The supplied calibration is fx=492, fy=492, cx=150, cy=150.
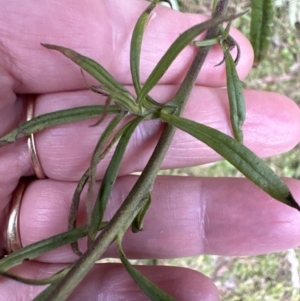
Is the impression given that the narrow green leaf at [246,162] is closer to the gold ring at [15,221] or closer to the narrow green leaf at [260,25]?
the narrow green leaf at [260,25]

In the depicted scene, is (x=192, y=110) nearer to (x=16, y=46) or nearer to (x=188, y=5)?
(x=16, y=46)

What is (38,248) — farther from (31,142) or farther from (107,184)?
(31,142)

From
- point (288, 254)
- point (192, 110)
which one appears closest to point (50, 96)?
point (192, 110)

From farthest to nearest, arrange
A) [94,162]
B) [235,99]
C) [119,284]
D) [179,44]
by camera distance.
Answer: [119,284], [235,99], [94,162], [179,44]

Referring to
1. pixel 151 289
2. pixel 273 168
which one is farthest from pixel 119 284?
pixel 273 168

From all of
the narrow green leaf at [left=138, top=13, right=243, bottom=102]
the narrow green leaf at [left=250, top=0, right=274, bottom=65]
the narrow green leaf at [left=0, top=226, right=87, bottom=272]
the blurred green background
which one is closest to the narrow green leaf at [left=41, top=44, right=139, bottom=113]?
the narrow green leaf at [left=138, top=13, right=243, bottom=102]
